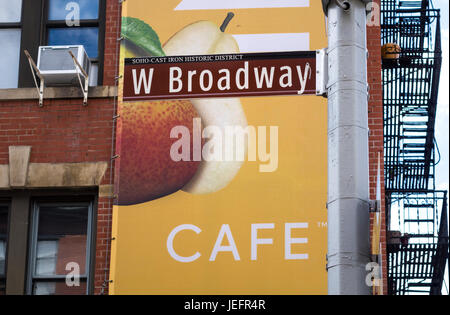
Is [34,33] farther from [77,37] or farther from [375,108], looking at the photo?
[375,108]

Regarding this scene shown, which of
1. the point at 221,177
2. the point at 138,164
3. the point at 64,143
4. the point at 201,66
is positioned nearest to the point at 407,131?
the point at 221,177

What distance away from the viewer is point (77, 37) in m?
11.4

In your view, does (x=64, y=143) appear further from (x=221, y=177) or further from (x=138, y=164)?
(x=221, y=177)

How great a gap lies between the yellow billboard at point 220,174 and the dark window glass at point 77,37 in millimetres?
603

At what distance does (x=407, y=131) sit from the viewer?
12.8 meters

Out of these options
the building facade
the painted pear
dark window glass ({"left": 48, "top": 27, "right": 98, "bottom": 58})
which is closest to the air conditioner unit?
the building facade

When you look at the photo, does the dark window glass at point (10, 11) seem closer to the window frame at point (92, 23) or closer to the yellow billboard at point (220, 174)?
the window frame at point (92, 23)

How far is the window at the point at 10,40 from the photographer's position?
11.2m

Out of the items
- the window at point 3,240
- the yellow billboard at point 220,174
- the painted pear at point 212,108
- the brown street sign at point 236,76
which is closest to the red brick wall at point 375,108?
the yellow billboard at point 220,174

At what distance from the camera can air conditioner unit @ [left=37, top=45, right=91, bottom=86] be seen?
35.0 feet

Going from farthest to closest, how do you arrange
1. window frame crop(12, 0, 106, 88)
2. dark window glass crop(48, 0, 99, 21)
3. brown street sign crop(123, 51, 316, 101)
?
dark window glass crop(48, 0, 99, 21) → window frame crop(12, 0, 106, 88) → brown street sign crop(123, 51, 316, 101)

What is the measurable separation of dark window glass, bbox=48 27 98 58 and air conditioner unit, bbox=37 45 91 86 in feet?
Result: 1.50

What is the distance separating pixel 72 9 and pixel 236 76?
20.5 ft

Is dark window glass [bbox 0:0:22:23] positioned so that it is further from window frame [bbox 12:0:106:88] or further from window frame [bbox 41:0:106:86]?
window frame [bbox 41:0:106:86]
